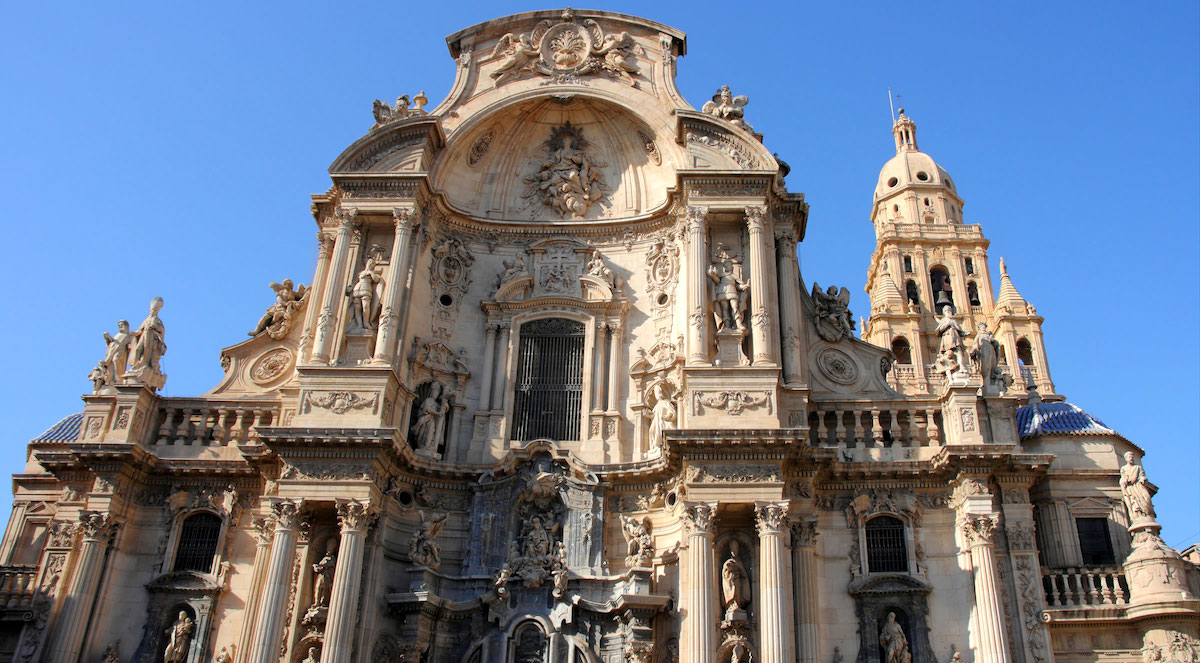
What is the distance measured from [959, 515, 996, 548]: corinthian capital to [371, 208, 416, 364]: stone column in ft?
41.5

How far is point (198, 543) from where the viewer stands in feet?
70.5

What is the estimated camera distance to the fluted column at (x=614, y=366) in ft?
76.1

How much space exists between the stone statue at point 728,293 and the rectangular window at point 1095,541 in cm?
879

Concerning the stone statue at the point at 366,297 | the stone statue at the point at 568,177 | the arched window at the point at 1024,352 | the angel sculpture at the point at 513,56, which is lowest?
the stone statue at the point at 366,297

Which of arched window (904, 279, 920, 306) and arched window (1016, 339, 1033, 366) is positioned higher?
arched window (904, 279, 920, 306)

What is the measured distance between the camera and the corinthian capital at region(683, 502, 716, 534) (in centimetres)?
1933

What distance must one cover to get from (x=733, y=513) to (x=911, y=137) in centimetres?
4926

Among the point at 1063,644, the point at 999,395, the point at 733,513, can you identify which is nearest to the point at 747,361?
the point at 733,513

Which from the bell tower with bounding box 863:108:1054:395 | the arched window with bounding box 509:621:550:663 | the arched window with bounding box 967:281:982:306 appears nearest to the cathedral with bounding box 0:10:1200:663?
the arched window with bounding box 509:621:550:663

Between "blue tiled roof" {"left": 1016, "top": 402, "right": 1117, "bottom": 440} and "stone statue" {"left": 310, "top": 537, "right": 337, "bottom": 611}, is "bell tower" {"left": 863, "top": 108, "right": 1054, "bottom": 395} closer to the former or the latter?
"blue tiled roof" {"left": 1016, "top": 402, "right": 1117, "bottom": 440}

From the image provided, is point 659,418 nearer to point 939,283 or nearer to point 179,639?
point 179,639

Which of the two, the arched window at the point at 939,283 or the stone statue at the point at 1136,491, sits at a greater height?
the arched window at the point at 939,283

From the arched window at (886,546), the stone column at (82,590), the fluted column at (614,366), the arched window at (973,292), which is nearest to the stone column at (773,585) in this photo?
the arched window at (886,546)

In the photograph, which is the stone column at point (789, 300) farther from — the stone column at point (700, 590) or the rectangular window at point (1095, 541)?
the rectangular window at point (1095, 541)
